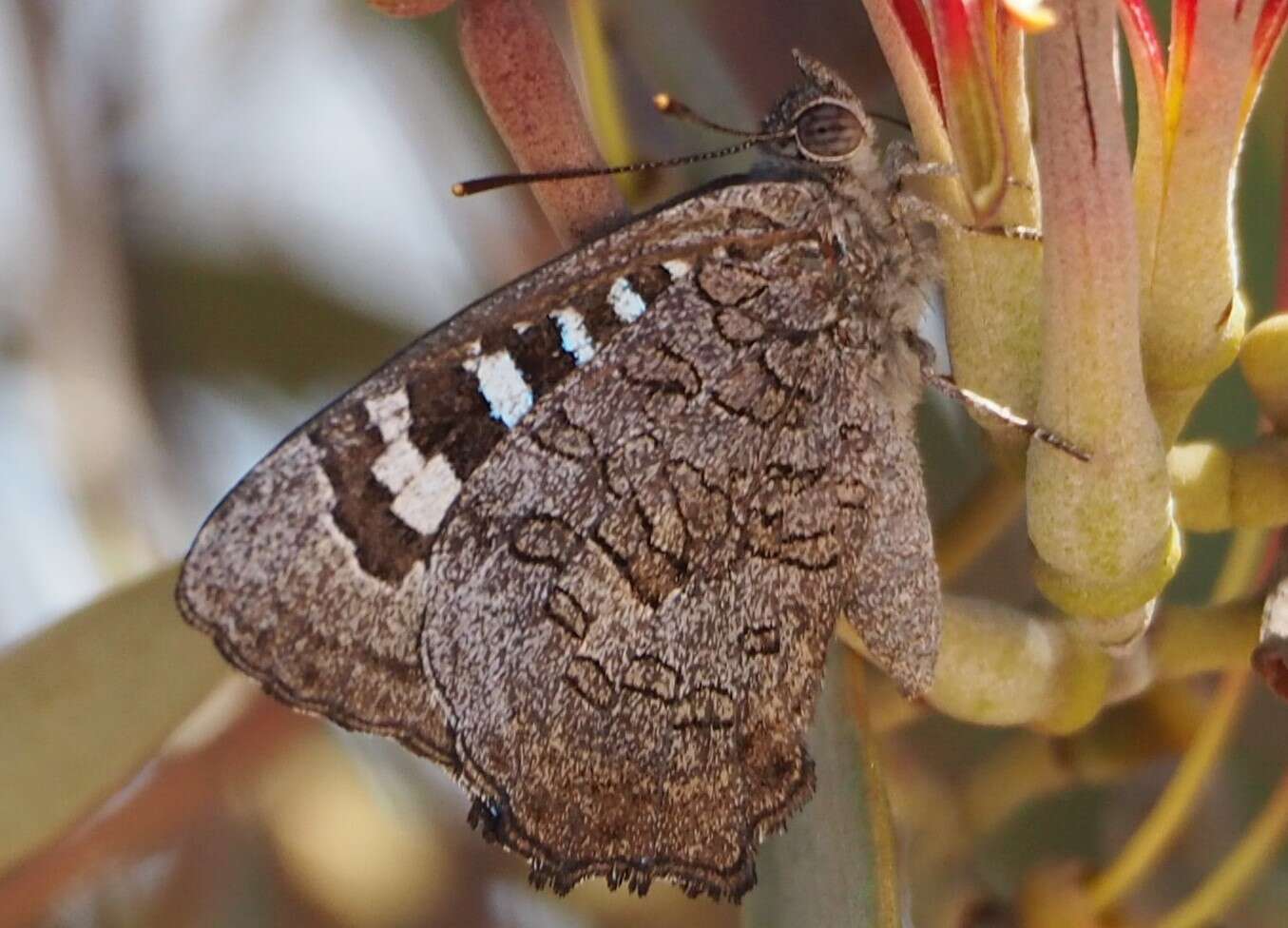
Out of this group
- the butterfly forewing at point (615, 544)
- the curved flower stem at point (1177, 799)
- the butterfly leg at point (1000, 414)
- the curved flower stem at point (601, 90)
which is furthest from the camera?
the curved flower stem at point (601, 90)

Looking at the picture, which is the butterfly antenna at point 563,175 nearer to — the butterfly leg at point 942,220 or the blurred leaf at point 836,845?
the butterfly leg at point 942,220

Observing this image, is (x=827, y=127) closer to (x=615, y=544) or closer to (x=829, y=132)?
(x=829, y=132)

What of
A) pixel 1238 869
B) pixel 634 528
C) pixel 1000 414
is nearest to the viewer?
pixel 1000 414

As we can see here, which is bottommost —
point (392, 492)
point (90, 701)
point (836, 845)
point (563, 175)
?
point (836, 845)

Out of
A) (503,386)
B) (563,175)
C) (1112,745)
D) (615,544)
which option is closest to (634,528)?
(615,544)

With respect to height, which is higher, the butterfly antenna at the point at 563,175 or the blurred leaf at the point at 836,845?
the butterfly antenna at the point at 563,175

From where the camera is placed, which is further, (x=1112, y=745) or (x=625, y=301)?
(x=1112, y=745)

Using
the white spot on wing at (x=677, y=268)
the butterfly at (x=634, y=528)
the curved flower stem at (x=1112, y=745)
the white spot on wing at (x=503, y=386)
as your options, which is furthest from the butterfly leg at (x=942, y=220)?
the curved flower stem at (x=1112, y=745)
